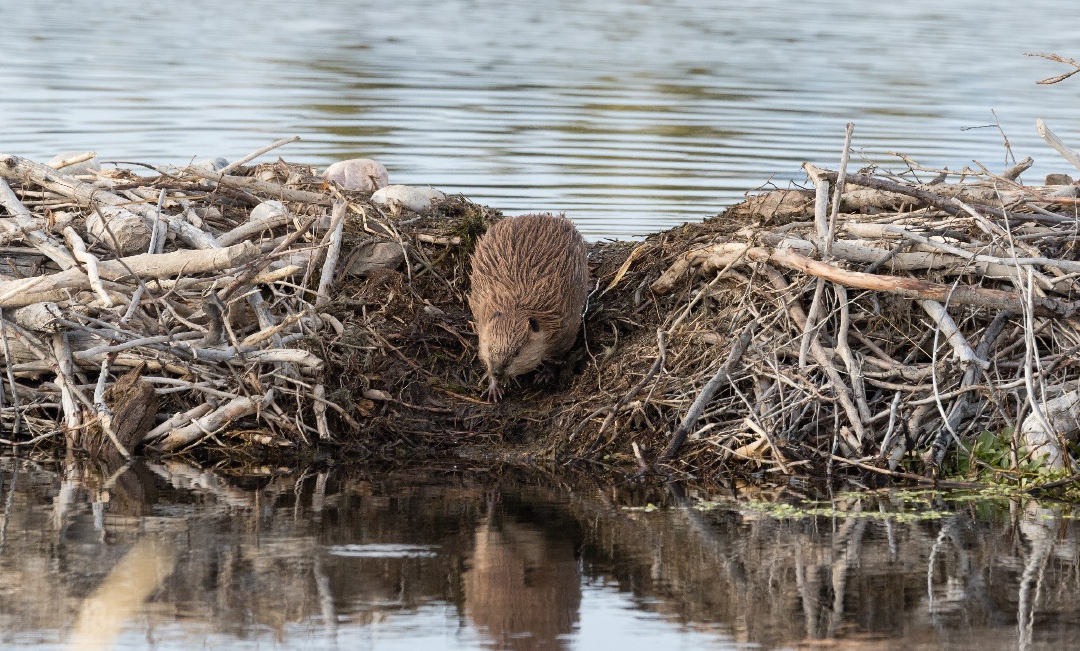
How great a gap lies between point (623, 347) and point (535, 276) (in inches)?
25.1

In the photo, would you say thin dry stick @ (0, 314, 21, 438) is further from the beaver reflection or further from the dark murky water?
the beaver reflection

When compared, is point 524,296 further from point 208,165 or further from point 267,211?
point 208,165

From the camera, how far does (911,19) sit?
25.6m

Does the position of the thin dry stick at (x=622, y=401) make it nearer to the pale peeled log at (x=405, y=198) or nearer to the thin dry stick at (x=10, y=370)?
the pale peeled log at (x=405, y=198)

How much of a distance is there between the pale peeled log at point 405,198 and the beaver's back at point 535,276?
2.85 feet

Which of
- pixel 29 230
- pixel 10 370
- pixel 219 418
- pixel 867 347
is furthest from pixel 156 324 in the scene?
pixel 867 347

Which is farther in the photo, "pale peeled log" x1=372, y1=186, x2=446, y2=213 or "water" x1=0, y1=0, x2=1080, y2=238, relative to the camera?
"water" x1=0, y1=0, x2=1080, y2=238

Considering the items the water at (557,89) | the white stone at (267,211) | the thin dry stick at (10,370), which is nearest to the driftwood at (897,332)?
the white stone at (267,211)

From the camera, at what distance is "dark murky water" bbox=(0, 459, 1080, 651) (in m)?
4.84

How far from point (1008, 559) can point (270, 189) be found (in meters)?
4.46

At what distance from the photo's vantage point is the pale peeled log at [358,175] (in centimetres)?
896

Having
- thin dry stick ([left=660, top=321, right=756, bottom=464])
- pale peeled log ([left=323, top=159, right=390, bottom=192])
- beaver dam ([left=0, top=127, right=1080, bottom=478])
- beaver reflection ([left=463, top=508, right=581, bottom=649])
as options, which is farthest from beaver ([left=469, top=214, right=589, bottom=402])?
pale peeled log ([left=323, top=159, right=390, bottom=192])

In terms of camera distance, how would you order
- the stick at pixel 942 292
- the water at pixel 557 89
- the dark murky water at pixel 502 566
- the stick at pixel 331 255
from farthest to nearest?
1. the water at pixel 557 89
2. the stick at pixel 331 255
3. the stick at pixel 942 292
4. the dark murky water at pixel 502 566

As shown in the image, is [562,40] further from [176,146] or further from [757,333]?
[757,333]
